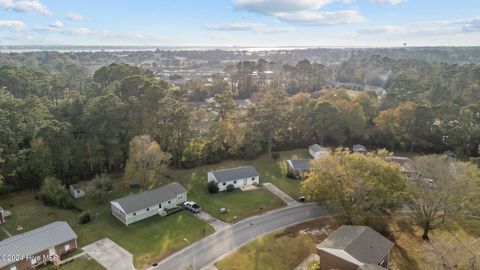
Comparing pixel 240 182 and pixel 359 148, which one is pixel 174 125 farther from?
pixel 359 148

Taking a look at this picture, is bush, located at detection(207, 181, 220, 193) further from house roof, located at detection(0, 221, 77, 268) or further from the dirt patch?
house roof, located at detection(0, 221, 77, 268)

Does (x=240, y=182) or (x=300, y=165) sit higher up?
(x=300, y=165)

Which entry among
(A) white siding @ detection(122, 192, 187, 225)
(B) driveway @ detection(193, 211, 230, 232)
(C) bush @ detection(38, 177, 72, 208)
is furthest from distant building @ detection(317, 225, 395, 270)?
(C) bush @ detection(38, 177, 72, 208)

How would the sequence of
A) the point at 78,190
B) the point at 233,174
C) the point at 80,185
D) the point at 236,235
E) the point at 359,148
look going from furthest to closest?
the point at 359,148 → the point at 233,174 → the point at 80,185 → the point at 78,190 → the point at 236,235

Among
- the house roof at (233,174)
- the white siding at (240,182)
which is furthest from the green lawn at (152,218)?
the house roof at (233,174)

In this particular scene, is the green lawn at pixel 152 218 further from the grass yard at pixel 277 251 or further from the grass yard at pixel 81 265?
the grass yard at pixel 277 251

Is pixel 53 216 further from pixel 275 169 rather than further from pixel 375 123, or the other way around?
pixel 375 123

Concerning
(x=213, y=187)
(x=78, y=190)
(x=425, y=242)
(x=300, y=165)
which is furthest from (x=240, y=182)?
(x=425, y=242)
